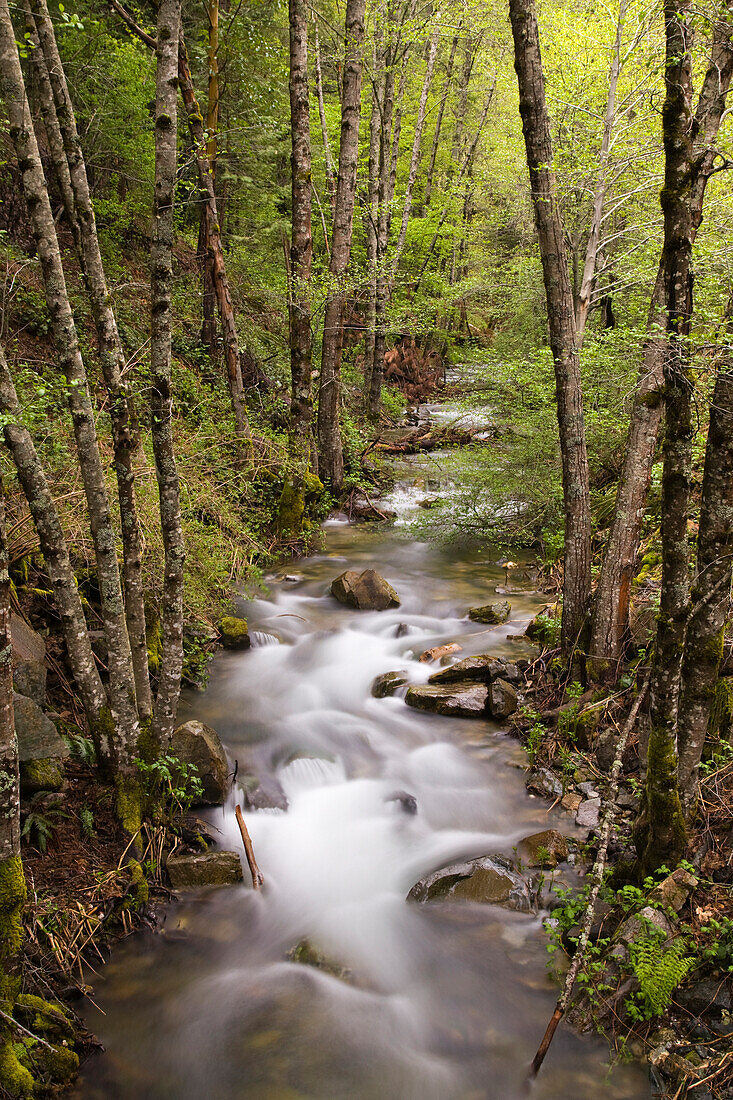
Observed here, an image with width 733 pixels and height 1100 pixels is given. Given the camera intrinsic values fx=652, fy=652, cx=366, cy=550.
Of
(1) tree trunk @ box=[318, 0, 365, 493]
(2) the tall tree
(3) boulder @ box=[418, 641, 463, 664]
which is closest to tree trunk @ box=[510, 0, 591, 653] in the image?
(3) boulder @ box=[418, 641, 463, 664]

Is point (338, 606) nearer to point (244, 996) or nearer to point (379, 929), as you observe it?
point (379, 929)

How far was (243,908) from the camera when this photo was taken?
494 centimetres

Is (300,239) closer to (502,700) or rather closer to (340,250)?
(340,250)

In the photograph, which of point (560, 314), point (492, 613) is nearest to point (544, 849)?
point (492, 613)

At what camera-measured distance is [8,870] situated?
124 inches

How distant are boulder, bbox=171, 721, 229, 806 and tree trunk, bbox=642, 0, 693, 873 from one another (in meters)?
3.39

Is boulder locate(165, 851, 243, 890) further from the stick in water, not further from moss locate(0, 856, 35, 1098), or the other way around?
moss locate(0, 856, 35, 1098)

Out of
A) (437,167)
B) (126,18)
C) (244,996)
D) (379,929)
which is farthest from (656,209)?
(437,167)

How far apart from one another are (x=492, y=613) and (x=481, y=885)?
426 cm

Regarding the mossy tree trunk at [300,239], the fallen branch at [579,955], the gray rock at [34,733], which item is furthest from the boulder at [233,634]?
the fallen branch at [579,955]

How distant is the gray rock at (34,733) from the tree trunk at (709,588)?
408 centimetres

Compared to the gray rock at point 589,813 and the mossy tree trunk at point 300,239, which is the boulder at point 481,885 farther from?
the mossy tree trunk at point 300,239

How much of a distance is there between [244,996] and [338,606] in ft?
18.6

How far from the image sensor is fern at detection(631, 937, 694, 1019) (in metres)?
3.51
